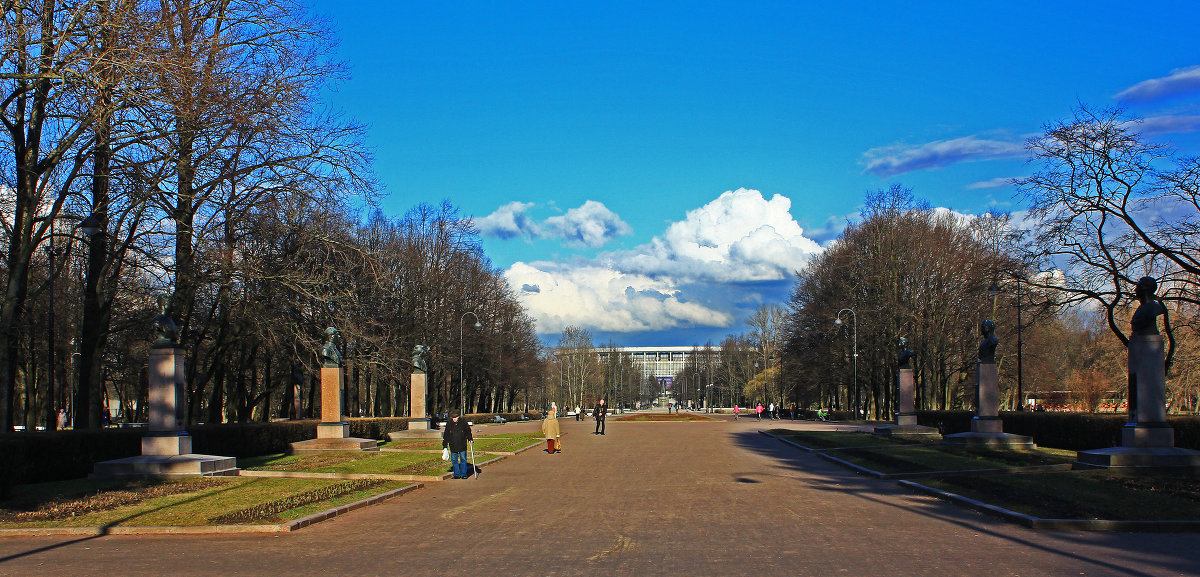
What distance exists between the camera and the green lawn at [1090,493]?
1266 centimetres

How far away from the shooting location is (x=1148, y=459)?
18.0 m

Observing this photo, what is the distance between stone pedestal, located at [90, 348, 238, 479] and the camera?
18703 millimetres

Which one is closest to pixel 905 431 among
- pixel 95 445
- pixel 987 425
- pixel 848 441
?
pixel 848 441

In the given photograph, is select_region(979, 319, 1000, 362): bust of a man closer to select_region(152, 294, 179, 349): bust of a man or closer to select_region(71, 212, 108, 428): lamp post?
select_region(152, 294, 179, 349): bust of a man

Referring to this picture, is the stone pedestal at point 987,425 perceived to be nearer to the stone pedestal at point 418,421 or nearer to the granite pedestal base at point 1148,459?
the granite pedestal base at point 1148,459

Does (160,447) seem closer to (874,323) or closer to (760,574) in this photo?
(760,574)

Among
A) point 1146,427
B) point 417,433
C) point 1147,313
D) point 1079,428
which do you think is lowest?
point 417,433

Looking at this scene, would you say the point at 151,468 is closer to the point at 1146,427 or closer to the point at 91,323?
the point at 91,323

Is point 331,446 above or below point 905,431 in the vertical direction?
above

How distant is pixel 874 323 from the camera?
55.2 metres

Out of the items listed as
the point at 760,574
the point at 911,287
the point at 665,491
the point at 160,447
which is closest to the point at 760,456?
the point at 665,491

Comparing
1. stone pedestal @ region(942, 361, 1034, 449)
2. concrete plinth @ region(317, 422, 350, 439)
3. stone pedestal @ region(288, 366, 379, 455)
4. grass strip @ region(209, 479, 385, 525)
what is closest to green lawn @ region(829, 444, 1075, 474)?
stone pedestal @ region(942, 361, 1034, 449)

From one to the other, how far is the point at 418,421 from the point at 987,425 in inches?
869

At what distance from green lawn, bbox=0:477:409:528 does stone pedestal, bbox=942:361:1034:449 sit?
1750 cm
